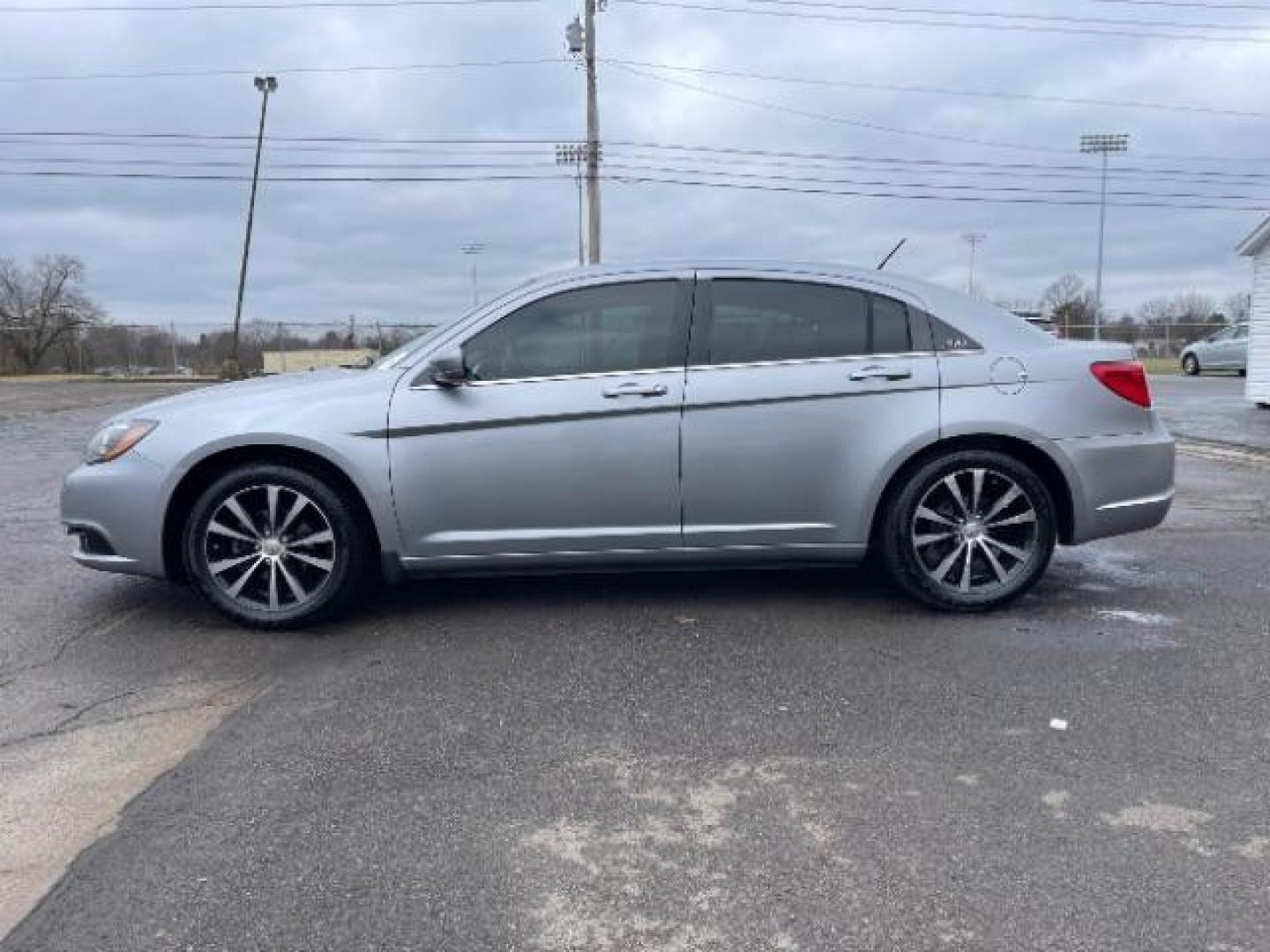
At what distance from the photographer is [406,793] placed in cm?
319

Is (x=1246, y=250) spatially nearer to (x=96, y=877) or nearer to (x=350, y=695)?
(x=350, y=695)

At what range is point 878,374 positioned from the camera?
4930 mm

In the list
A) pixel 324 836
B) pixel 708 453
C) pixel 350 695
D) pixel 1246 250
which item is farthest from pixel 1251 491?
pixel 1246 250

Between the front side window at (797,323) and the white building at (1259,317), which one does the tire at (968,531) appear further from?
the white building at (1259,317)

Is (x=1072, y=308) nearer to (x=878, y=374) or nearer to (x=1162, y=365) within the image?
(x=1162, y=365)

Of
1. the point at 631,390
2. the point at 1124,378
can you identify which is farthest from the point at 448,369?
the point at 1124,378

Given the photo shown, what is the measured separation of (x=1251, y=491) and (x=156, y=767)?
9.00 metres

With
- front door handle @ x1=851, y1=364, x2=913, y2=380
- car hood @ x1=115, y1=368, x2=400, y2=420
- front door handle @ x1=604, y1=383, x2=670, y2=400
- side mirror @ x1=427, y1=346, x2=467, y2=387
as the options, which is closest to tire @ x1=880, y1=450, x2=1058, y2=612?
front door handle @ x1=851, y1=364, x2=913, y2=380

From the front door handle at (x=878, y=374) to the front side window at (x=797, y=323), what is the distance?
0.35 ft

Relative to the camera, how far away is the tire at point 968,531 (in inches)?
196

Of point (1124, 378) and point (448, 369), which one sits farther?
point (1124, 378)

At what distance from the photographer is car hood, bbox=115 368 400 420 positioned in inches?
191

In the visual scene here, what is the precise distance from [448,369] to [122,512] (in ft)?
Answer: 5.29

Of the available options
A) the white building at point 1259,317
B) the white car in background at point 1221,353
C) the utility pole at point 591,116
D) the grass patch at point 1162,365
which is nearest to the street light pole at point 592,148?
the utility pole at point 591,116
